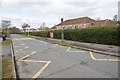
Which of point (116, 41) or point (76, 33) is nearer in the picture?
point (116, 41)

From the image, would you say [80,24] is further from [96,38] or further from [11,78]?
[11,78]

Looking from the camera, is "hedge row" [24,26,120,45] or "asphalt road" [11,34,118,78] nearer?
"asphalt road" [11,34,118,78]

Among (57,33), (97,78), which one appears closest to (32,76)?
(97,78)

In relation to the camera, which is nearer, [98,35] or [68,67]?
[68,67]

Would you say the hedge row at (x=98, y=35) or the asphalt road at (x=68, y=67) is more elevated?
the hedge row at (x=98, y=35)

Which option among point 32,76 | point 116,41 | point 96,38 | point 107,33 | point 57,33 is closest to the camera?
point 32,76

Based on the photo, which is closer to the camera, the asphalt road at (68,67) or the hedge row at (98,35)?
the asphalt road at (68,67)

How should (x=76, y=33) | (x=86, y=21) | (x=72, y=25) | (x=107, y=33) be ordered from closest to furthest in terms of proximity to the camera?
1. (x=107, y=33)
2. (x=76, y=33)
3. (x=86, y=21)
4. (x=72, y=25)

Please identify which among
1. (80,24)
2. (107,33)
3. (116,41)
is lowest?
(116,41)

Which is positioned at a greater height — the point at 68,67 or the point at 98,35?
the point at 98,35

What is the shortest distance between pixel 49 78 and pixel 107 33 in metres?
9.88

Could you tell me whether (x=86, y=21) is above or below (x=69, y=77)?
above

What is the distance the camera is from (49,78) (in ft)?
9.80

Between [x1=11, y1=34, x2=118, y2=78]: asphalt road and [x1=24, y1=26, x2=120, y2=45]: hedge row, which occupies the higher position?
[x1=24, y1=26, x2=120, y2=45]: hedge row
